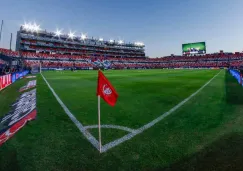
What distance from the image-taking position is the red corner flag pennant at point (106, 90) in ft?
12.1

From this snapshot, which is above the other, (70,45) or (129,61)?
(70,45)

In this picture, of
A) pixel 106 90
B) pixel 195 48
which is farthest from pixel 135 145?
pixel 195 48

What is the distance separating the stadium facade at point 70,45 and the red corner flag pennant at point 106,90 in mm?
106031

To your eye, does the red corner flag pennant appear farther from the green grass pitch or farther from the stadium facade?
the stadium facade

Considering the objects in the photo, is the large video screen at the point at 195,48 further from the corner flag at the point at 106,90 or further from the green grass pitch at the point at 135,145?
the corner flag at the point at 106,90

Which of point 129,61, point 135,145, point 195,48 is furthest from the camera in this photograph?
point 129,61

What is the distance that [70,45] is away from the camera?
380 ft

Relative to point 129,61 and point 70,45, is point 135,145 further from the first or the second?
point 70,45

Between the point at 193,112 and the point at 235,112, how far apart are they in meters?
1.54

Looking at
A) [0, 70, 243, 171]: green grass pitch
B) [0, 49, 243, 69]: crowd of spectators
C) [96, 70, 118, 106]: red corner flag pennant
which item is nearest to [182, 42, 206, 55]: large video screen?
[0, 49, 243, 69]: crowd of spectators

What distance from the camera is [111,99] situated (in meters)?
3.81

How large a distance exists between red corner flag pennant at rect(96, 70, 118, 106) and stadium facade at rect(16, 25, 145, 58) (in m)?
106

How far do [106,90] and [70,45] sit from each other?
4735 inches

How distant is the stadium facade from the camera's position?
9688 centimetres
